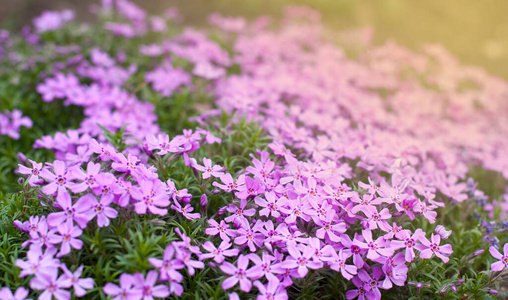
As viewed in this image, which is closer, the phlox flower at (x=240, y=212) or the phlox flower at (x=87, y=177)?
the phlox flower at (x=87, y=177)

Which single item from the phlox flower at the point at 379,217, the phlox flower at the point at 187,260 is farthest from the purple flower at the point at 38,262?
the phlox flower at the point at 379,217

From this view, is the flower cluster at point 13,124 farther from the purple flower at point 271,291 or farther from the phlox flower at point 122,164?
the purple flower at point 271,291

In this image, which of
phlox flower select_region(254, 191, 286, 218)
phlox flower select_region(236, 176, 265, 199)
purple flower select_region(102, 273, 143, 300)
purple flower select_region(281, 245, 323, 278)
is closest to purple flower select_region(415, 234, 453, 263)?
purple flower select_region(281, 245, 323, 278)

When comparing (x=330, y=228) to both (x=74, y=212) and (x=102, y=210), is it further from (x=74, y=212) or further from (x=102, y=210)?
(x=74, y=212)

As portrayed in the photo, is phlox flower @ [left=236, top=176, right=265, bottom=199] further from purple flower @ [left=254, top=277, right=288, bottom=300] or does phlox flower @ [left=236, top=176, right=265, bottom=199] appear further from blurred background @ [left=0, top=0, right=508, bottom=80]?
blurred background @ [left=0, top=0, right=508, bottom=80]

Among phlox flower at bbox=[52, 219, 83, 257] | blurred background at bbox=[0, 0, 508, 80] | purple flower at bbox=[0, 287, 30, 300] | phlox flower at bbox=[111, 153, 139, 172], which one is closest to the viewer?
purple flower at bbox=[0, 287, 30, 300]

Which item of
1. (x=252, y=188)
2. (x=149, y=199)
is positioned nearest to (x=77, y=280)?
(x=149, y=199)
